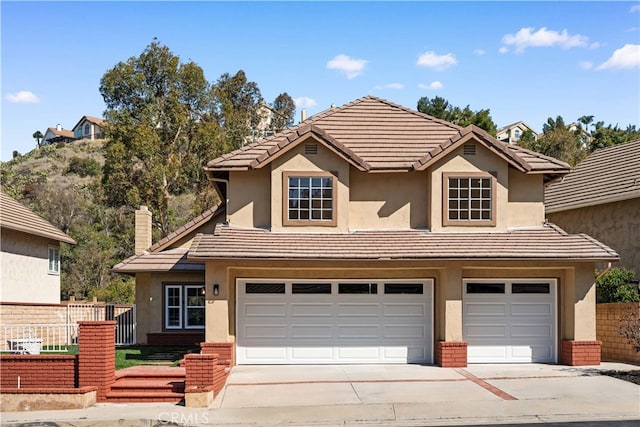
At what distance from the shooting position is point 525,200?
2036 cm

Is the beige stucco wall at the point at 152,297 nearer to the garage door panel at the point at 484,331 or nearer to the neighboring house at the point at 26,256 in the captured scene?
the neighboring house at the point at 26,256

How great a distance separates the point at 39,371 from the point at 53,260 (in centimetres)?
1750

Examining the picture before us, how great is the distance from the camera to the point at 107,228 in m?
52.4

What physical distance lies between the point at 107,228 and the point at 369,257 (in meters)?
38.1

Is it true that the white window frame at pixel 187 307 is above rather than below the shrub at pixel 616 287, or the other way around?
below

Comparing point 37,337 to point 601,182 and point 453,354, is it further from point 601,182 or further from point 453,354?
point 601,182

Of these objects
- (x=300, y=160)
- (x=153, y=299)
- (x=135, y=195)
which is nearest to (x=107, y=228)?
(x=135, y=195)

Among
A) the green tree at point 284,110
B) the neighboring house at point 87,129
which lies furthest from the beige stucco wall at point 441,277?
the neighboring house at point 87,129

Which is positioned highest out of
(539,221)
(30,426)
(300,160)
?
(300,160)

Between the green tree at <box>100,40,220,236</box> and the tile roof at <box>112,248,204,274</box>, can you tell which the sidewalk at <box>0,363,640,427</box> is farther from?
the green tree at <box>100,40,220,236</box>

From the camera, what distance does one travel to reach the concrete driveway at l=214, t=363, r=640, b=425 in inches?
508

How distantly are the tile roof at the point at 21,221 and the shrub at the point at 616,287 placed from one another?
64.3 ft

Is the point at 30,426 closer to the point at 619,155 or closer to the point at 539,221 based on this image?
the point at 539,221

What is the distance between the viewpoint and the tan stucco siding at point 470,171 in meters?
19.8
